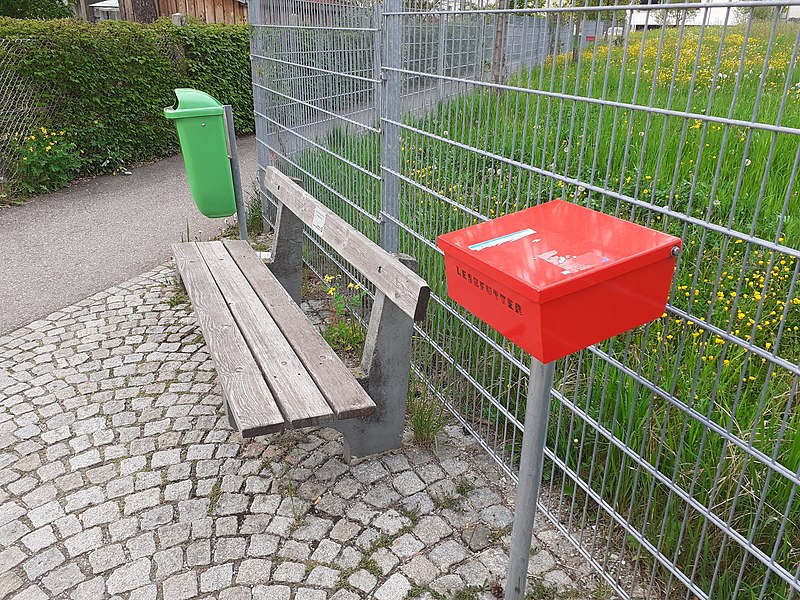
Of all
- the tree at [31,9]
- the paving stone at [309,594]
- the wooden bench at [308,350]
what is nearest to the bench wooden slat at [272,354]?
the wooden bench at [308,350]

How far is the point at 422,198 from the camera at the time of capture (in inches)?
131

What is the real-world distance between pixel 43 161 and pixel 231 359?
20.0ft

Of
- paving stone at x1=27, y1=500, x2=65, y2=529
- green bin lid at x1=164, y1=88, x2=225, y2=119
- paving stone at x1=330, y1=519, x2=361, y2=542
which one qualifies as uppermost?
green bin lid at x1=164, y1=88, x2=225, y2=119

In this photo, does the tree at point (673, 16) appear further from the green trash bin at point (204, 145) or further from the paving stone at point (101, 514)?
the green trash bin at point (204, 145)

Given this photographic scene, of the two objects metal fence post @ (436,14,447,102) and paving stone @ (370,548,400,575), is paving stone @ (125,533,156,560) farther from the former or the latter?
metal fence post @ (436,14,447,102)

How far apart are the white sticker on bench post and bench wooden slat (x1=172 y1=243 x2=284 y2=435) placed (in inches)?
25.5

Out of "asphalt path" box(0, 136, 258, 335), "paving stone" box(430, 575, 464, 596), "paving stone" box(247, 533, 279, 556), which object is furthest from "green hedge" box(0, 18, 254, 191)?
"paving stone" box(430, 575, 464, 596)

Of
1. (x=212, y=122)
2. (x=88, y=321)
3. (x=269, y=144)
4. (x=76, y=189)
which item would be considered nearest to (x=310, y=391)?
(x=88, y=321)

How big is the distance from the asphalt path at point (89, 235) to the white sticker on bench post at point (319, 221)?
2429 mm

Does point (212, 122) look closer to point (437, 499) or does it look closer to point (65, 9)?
point (437, 499)

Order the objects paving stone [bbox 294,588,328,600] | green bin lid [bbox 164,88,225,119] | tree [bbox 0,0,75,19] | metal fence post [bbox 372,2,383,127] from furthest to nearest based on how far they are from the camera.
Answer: tree [bbox 0,0,75,19]
green bin lid [bbox 164,88,225,119]
metal fence post [bbox 372,2,383,127]
paving stone [bbox 294,588,328,600]

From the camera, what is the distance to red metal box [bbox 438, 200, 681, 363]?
158 centimetres

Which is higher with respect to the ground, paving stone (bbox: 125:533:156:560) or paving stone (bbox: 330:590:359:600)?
paving stone (bbox: 330:590:359:600)

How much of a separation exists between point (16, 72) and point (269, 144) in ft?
12.1
